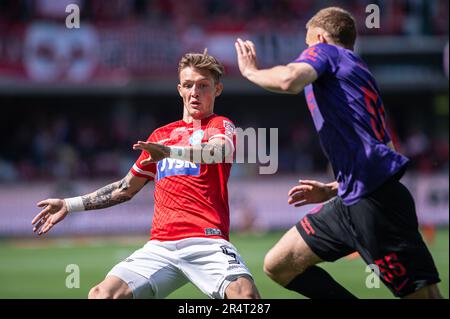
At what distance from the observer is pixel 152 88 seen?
24.7 metres

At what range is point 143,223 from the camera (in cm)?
2050

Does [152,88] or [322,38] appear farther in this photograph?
[152,88]

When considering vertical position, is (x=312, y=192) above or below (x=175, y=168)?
below

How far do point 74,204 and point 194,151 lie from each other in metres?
1.18

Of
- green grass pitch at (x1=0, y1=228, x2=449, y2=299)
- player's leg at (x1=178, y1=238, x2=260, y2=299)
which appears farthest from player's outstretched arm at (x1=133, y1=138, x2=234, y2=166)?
green grass pitch at (x1=0, y1=228, x2=449, y2=299)

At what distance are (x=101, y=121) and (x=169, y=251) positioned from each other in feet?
69.3

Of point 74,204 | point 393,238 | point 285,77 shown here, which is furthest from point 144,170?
point 393,238

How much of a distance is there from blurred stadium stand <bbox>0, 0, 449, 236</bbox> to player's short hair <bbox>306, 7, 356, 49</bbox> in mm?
14957

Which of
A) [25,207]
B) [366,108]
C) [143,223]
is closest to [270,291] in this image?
[366,108]

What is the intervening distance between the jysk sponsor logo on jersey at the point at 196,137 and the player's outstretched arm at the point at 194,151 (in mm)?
174

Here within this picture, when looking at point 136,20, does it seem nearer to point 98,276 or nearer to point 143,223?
point 143,223

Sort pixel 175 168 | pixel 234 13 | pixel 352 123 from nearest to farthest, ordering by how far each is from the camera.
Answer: pixel 352 123
pixel 175 168
pixel 234 13

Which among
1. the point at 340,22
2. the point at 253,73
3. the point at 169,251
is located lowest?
the point at 169,251

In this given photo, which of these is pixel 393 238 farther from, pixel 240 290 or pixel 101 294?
pixel 101 294
